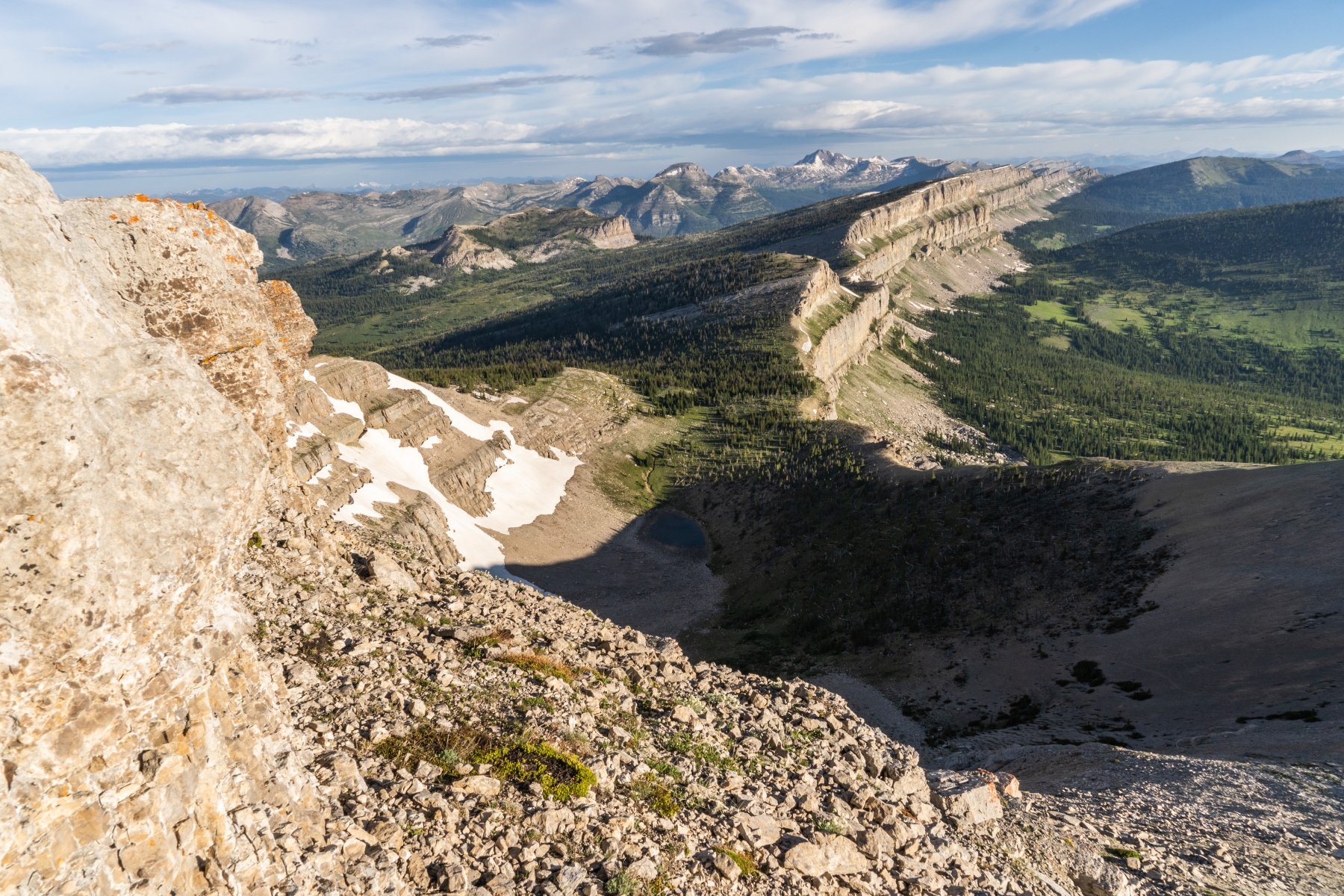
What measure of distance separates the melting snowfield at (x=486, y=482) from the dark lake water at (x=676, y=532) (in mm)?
12655

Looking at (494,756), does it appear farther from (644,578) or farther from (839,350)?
(839,350)

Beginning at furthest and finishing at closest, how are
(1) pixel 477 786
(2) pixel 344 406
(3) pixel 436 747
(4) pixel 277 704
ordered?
(2) pixel 344 406 → (3) pixel 436 747 → (1) pixel 477 786 → (4) pixel 277 704

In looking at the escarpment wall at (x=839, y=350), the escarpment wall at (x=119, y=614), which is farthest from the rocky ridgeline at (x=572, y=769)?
the escarpment wall at (x=839, y=350)

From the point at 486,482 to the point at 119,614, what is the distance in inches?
2967

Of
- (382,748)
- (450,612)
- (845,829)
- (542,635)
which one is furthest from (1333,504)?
(382,748)

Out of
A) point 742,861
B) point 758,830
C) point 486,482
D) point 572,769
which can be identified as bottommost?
point 486,482

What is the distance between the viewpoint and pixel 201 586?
1036 cm

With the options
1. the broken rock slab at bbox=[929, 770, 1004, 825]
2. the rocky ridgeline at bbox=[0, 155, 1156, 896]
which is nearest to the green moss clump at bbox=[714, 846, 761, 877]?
the rocky ridgeline at bbox=[0, 155, 1156, 896]

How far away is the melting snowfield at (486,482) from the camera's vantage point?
2753 inches

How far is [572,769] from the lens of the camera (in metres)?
16.6

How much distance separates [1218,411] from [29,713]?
252559 millimetres

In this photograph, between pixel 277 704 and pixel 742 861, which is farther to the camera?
pixel 742 861

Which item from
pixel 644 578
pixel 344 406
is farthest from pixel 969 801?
pixel 344 406

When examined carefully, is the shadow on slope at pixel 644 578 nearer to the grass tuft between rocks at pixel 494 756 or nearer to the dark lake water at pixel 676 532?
the dark lake water at pixel 676 532
